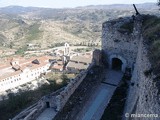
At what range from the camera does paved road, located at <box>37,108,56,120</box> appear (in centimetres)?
1700

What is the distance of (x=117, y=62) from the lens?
21203 mm

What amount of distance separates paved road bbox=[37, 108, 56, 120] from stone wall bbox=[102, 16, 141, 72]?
20.7ft

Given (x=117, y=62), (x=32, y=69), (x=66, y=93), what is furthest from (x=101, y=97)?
(x=32, y=69)

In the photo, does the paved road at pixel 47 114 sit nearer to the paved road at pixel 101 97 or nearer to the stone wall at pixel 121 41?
the paved road at pixel 101 97

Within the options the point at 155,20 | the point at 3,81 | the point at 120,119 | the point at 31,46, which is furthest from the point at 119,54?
the point at 31,46

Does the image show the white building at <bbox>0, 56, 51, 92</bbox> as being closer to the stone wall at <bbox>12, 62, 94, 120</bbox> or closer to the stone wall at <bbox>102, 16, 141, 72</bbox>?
the stone wall at <bbox>12, 62, 94, 120</bbox>

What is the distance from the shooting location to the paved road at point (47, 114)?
55.8 ft

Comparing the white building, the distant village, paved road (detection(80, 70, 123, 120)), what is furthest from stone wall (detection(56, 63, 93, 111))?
the white building

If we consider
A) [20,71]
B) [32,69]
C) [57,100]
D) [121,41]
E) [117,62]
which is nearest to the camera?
[57,100]

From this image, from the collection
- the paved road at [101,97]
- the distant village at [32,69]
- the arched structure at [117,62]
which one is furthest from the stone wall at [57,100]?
the distant village at [32,69]

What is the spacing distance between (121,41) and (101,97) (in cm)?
487

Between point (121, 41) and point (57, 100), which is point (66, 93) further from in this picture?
point (121, 41)

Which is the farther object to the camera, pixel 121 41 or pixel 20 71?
pixel 20 71

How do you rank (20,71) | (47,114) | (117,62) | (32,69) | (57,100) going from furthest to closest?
1. (32,69)
2. (20,71)
3. (117,62)
4. (47,114)
5. (57,100)
